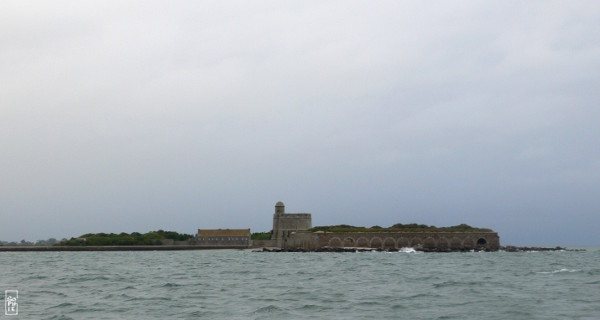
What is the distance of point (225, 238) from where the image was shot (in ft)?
398

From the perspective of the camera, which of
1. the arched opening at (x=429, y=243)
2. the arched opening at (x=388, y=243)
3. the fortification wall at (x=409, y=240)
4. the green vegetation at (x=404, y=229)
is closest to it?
the fortification wall at (x=409, y=240)

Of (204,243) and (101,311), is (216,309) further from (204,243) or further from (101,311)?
(204,243)

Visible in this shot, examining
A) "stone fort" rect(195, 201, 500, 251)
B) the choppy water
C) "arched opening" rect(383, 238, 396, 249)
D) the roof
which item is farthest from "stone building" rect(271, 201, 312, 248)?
the choppy water

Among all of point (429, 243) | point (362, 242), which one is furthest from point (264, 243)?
point (429, 243)

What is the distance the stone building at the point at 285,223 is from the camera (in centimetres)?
11269

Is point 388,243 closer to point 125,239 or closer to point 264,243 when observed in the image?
point 264,243

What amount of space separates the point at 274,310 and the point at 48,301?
30.1ft

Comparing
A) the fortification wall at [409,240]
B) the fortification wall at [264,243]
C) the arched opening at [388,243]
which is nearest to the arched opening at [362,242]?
the fortification wall at [409,240]

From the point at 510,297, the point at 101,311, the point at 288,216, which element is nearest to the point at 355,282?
the point at 510,297

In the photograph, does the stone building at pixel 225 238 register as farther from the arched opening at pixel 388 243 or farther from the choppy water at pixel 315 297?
the choppy water at pixel 315 297

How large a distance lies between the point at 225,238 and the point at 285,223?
14.2m

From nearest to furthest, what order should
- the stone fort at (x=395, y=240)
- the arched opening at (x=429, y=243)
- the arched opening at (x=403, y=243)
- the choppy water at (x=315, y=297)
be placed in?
1. the choppy water at (x=315, y=297)
2. the stone fort at (x=395, y=240)
3. the arched opening at (x=429, y=243)
4. the arched opening at (x=403, y=243)

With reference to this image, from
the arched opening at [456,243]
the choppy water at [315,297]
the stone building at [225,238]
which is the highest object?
the stone building at [225,238]

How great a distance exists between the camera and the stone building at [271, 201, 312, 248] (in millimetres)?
112688
